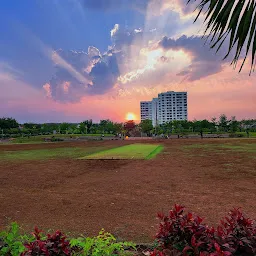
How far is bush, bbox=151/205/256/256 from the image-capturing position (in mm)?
2320

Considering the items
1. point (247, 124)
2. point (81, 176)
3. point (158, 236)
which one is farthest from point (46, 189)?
point (247, 124)

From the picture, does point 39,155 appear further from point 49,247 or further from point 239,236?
point 239,236

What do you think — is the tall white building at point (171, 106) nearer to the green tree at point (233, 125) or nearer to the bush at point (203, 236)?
the green tree at point (233, 125)

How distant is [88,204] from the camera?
690 centimetres

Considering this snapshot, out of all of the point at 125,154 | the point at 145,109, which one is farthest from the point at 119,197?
the point at 145,109

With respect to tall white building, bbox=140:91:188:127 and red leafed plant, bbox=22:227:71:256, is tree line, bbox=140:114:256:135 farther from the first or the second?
red leafed plant, bbox=22:227:71:256

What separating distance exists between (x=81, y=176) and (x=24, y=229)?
20.8ft

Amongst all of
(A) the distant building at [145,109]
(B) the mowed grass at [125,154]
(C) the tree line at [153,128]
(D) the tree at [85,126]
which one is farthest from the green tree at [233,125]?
(A) the distant building at [145,109]

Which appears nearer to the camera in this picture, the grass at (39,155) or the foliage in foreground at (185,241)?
the foliage in foreground at (185,241)

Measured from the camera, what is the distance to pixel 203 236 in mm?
2455

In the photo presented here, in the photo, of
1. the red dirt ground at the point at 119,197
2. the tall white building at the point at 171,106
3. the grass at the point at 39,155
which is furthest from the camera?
the tall white building at the point at 171,106

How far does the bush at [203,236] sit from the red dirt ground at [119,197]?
2030 mm

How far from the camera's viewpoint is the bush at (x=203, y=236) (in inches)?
91.3

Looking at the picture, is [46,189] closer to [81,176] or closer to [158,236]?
[81,176]
